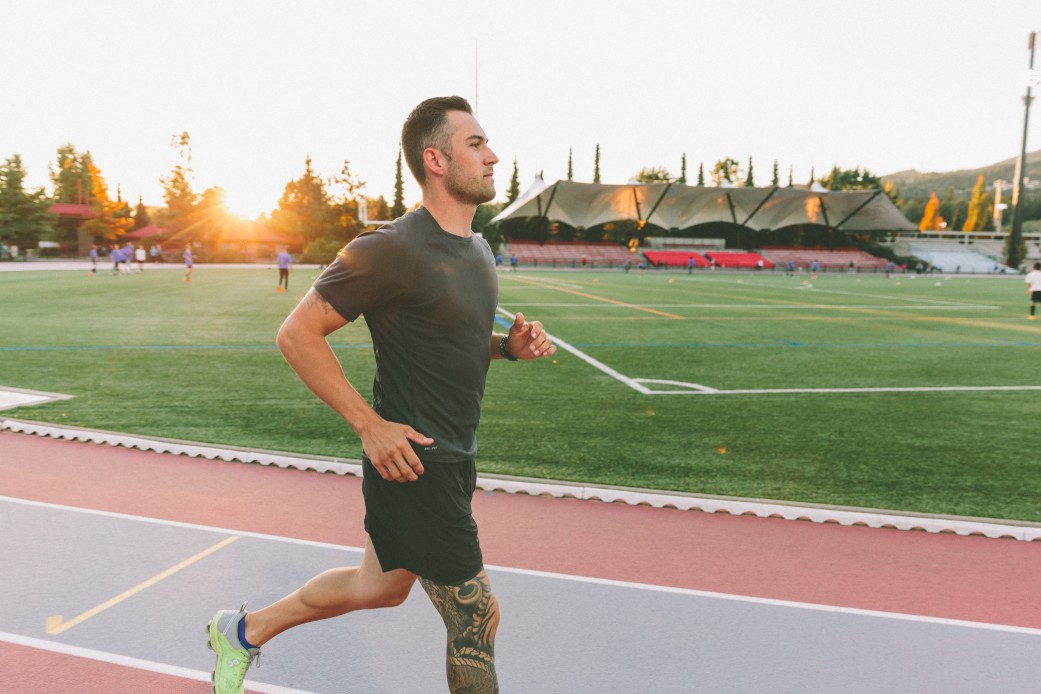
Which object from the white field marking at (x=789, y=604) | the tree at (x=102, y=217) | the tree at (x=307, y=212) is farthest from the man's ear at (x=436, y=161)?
the tree at (x=307, y=212)

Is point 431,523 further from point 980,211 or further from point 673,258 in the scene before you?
point 980,211

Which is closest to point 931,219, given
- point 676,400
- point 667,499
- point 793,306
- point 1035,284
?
point 1035,284

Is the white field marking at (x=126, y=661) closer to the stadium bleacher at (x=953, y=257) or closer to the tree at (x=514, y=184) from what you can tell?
the stadium bleacher at (x=953, y=257)

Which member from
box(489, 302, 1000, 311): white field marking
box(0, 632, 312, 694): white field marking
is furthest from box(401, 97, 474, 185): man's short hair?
box(489, 302, 1000, 311): white field marking

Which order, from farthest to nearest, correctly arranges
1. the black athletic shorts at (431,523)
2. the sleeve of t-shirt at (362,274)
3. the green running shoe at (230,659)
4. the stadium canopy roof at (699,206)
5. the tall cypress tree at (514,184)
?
the tall cypress tree at (514,184) → the stadium canopy roof at (699,206) → the green running shoe at (230,659) → the black athletic shorts at (431,523) → the sleeve of t-shirt at (362,274)

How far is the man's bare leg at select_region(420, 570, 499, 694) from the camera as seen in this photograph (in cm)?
250

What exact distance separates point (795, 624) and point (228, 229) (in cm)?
10946

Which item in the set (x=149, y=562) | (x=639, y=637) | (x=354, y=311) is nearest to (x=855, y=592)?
(x=639, y=637)

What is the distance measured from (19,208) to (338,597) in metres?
92.9

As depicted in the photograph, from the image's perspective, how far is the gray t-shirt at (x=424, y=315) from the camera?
7.65 ft

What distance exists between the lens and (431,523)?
97.5 inches

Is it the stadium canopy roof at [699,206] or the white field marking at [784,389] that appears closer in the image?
the white field marking at [784,389]

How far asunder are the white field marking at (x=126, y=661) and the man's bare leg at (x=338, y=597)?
461 millimetres

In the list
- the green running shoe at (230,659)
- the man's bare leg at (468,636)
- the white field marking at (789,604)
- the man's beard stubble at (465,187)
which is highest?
the man's beard stubble at (465,187)
